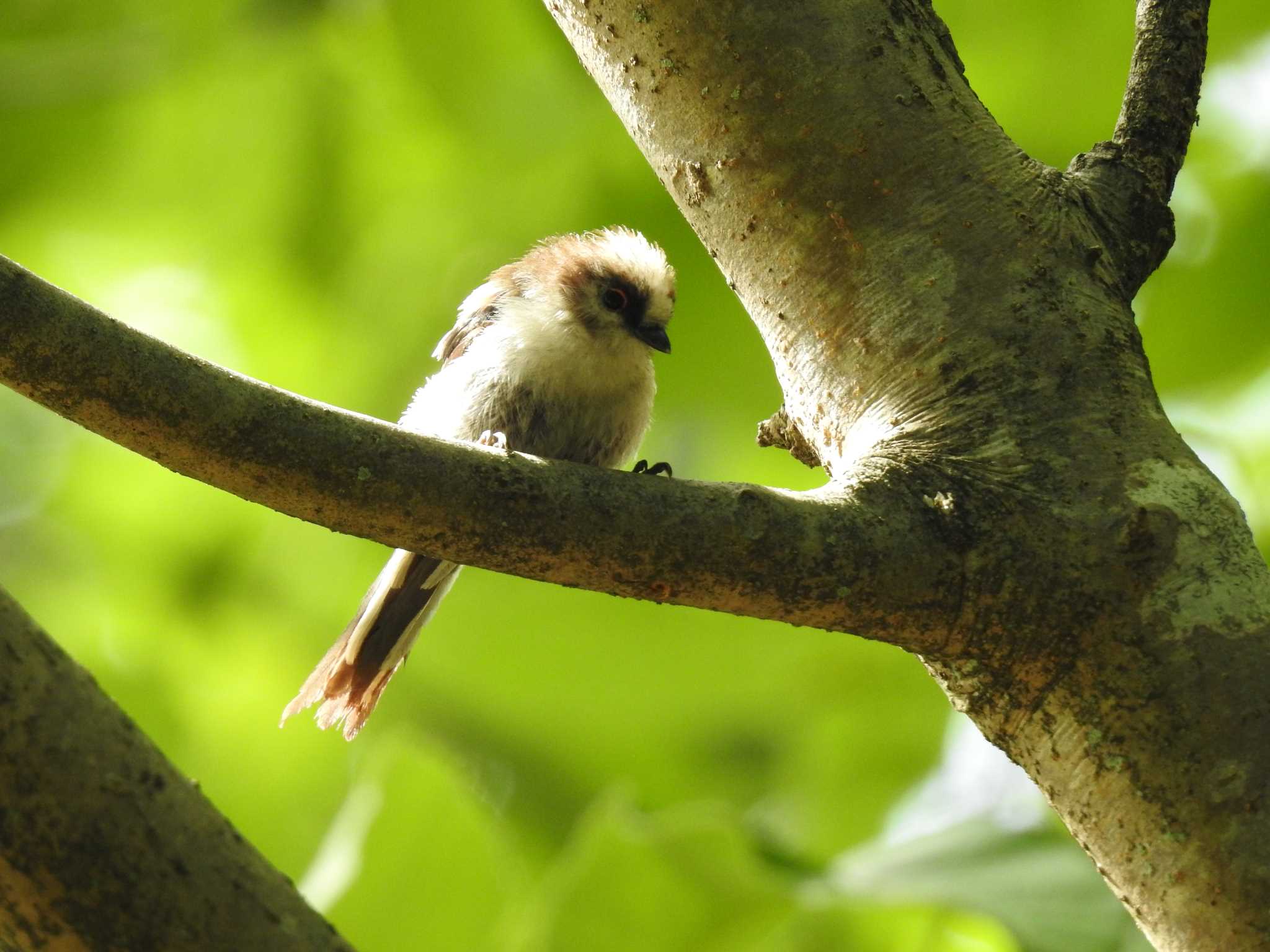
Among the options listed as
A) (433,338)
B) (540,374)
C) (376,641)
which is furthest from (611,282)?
(376,641)

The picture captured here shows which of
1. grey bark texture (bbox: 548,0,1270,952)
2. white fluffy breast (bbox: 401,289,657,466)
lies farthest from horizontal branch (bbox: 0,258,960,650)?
white fluffy breast (bbox: 401,289,657,466)

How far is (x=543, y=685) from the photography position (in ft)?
8.12

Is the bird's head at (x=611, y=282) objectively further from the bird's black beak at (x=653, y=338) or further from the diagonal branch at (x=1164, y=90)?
the diagonal branch at (x=1164, y=90)

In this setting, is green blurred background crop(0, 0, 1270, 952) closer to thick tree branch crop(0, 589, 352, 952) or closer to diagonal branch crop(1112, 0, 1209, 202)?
diagonal branch crop(1112, 0, 1209, 202)

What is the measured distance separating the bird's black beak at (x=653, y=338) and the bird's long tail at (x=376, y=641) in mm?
598

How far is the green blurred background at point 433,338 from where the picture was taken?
2.36 metres

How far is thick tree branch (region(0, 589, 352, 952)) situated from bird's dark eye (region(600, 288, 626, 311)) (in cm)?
160

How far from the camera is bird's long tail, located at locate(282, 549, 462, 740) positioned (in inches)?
74.9

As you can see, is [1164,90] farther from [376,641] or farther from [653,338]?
[376,641]

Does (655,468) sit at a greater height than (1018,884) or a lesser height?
greater

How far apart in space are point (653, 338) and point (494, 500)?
139cm

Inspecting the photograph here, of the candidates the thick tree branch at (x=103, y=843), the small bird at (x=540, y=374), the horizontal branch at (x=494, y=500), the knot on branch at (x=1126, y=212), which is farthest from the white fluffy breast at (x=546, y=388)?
the thick tree branch at (x=103, y=843)

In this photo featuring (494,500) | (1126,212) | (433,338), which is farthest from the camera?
(433,338)

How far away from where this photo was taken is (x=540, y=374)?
2199 mm
